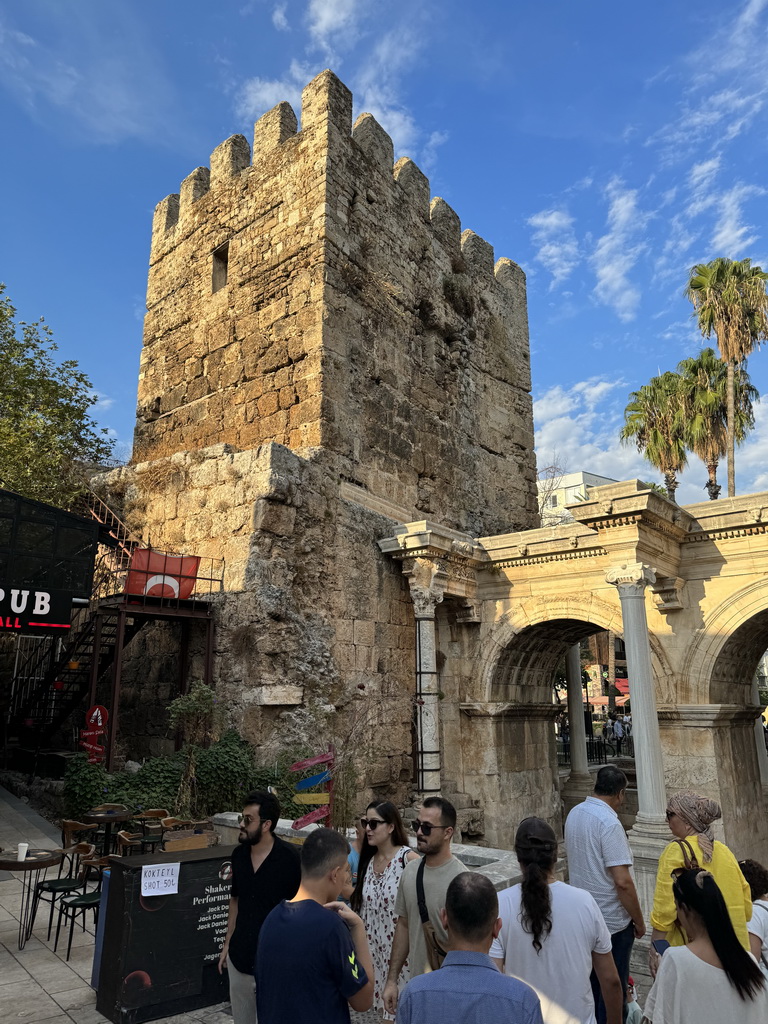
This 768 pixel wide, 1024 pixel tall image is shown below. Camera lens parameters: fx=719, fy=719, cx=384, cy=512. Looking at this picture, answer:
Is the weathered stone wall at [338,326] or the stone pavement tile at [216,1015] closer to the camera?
the stone pavement tile at [216,1015]

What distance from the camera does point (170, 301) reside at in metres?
15.6

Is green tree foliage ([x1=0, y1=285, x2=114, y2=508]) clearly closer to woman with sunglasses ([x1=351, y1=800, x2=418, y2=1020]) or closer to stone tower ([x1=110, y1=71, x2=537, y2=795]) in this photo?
stone tower ([x1=110, y1=71, x2=537, y2=795])

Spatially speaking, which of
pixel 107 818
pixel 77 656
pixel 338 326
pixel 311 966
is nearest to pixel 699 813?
pixel 311 966

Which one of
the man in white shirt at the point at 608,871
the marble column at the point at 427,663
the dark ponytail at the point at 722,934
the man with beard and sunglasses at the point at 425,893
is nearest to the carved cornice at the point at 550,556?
the marble column at the point at 427,663

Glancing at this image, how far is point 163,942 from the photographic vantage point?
4.81m

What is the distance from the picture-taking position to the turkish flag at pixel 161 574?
1022 centimetres

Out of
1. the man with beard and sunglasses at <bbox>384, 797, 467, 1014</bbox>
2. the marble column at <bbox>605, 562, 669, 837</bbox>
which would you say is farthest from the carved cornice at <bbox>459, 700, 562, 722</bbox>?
the man with beard and sunglasses at <bbox>384, 797, 467, 1014</bbox>

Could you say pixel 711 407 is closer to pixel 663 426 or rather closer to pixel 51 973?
pixel 663 426

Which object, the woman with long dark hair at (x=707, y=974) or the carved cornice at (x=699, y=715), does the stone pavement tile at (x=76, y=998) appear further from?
the carved cornice at (x=699, y=715)

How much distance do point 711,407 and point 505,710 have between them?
14423 mm

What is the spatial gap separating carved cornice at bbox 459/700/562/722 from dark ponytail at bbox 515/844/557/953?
10198 millimetres

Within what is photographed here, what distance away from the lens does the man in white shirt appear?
4.11 meters

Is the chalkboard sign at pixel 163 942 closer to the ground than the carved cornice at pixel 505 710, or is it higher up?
closer to the ground

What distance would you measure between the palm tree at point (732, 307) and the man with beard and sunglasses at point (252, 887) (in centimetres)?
1982
